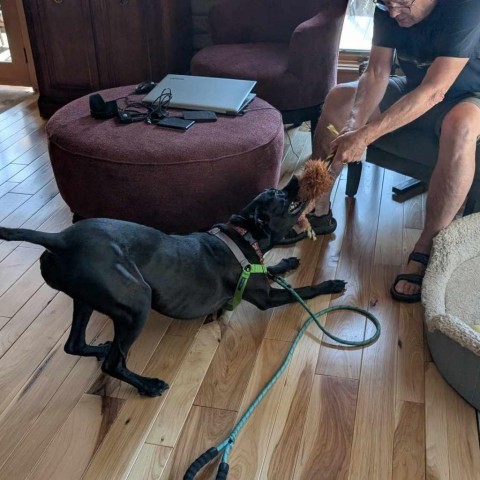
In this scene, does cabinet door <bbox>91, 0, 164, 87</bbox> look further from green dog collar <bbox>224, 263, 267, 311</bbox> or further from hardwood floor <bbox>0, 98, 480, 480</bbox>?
green dog collar <bbox>224, 263, 267, 311</bbox>

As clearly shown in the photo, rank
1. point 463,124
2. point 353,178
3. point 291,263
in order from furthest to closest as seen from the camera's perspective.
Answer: point 353,178
point 291,263
point 463,124

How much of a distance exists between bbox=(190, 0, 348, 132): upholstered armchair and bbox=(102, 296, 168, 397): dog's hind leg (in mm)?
1416

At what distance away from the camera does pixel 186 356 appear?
1629 millimetres

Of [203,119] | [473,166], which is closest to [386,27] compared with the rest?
[473,166]

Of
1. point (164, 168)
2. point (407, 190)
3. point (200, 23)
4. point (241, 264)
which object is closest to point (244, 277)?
point (241, 264)

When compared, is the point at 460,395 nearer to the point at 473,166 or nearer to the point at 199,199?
the point at 473,166

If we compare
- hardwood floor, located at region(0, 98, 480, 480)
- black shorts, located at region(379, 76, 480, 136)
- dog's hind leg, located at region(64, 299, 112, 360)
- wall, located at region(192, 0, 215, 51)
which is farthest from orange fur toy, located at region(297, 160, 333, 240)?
wall, located at region(192, 0, 215, 51)

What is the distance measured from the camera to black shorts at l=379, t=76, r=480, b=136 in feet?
5.95

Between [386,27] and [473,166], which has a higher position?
[386,27]

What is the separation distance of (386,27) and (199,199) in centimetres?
82

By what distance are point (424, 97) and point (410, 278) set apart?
1.81 feet

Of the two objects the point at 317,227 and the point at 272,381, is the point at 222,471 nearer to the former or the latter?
the point at 272,381

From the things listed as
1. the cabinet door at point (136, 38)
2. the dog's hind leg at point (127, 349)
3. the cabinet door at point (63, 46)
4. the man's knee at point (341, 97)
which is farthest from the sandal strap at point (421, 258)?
the cabinet door at point (63, 46)

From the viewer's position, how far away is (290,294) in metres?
1.75
